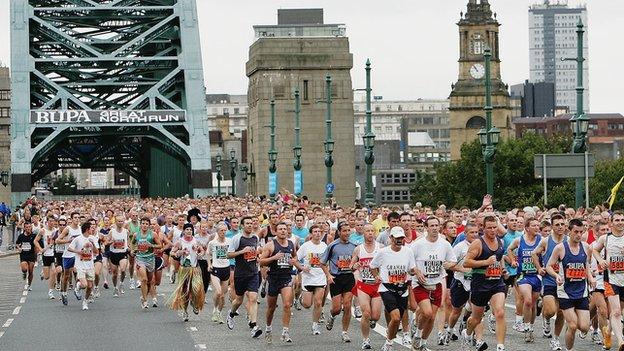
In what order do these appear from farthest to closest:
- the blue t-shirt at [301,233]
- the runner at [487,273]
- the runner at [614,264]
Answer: the blue t-shirt at [301,233] < the runner at [614,264] < the runner at [487,273]

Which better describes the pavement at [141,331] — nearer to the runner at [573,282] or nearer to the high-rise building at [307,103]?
the runner at [573,282]

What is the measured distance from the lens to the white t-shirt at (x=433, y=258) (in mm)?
Answer: 20734

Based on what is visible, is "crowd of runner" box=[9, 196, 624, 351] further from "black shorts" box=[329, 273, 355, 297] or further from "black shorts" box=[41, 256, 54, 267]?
"black shorts" box=[41, 256, 54, 267]

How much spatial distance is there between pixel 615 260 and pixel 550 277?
3.17 ft

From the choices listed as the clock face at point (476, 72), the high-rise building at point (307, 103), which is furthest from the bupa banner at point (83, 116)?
the clock face at point (476, 72)

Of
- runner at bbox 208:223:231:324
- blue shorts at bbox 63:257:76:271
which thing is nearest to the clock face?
blue shorts at bbox 63:257:76:271

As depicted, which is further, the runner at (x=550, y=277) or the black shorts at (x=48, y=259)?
the black shorts at (x=48, y=259)

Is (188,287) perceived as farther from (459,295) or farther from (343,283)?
(459,295)

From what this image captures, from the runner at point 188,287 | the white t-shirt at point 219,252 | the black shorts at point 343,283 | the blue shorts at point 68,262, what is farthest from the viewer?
the blue shorts at point 68,262

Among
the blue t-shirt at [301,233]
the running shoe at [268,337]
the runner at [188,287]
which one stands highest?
the blue t-shirt at [301,233]

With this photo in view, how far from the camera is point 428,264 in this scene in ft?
68.0

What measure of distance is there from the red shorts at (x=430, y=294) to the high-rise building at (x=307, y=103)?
330 ft

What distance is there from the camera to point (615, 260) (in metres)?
20.5

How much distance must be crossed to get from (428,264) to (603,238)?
7.41ft
